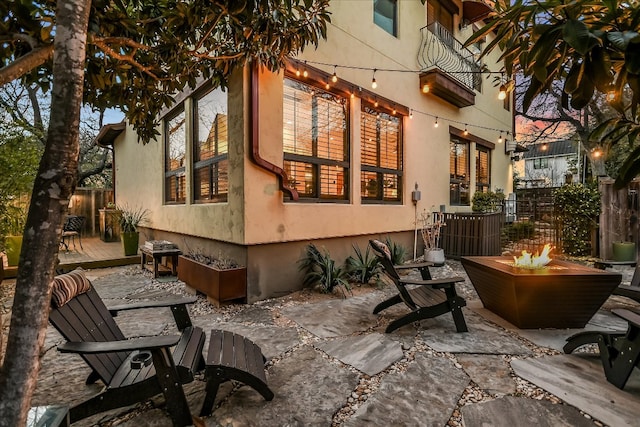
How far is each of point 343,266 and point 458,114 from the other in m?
5.99

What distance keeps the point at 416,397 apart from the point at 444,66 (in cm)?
804

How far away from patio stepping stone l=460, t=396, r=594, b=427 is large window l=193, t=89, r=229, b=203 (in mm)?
3951

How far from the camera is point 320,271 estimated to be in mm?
4805

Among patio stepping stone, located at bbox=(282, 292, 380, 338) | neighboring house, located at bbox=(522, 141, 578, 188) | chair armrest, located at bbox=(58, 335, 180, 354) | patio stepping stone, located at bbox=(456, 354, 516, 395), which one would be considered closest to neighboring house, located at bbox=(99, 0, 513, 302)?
patio stepping stone, located at bbox=(282, 292, 380, 338)

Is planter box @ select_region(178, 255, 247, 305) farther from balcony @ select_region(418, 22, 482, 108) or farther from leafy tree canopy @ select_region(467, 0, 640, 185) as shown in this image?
balcony @ select_region(418, 22, 482, 108)

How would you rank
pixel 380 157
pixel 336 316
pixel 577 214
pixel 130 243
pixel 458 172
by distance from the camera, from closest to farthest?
1. pixel 336 316
2. pixel 380 157
3. pixel 577 214
4. pixel 130 243
5. pixel 458 172

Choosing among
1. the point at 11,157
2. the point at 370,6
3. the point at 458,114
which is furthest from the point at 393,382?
the point at 458,114

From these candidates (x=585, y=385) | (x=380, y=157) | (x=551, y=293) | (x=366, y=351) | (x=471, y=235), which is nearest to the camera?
(x=585, y=385)

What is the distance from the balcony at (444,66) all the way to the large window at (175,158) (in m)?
5.54

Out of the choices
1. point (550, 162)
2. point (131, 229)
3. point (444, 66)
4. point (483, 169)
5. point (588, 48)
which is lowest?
point (131, 229)

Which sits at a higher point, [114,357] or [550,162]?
[550,162]

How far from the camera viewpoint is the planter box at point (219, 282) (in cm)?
394

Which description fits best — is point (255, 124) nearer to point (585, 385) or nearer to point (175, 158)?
point (175, 158)

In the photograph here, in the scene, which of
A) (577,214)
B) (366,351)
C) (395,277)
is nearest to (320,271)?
(395,277)
